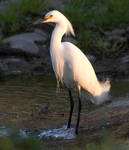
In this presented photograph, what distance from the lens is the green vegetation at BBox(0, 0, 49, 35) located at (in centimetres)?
1271

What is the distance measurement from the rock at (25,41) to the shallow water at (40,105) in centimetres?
173

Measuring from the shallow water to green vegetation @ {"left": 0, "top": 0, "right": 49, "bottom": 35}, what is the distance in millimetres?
2855

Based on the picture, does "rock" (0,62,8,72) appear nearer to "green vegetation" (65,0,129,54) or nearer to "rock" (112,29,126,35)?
"green vegetation" (65,0,129,54)

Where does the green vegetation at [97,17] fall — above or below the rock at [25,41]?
above

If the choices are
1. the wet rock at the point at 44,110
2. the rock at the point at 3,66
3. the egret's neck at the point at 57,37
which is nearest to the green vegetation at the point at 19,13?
the rock at the point at 3,66

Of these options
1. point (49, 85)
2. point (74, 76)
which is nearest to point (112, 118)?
point (74, 76)

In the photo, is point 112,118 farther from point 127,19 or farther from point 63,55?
point 127,19

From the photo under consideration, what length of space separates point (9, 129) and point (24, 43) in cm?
904

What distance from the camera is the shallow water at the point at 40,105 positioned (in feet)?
21.0

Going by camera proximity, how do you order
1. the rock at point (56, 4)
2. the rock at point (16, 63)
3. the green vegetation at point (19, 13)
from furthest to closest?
→ the rock at point (56, 4) < the green vegetation at point (19, 13) < the rock at point (16, 63)

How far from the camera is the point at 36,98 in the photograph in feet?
27.1

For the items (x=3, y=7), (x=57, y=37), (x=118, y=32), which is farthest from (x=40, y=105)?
(x=3, y=7)

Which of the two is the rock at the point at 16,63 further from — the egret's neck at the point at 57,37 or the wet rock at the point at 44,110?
the egret's neck at the point at 57,37

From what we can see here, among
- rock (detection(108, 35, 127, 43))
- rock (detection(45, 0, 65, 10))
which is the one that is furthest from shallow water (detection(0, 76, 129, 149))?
rock (detection(45, 0, 65, 10))
